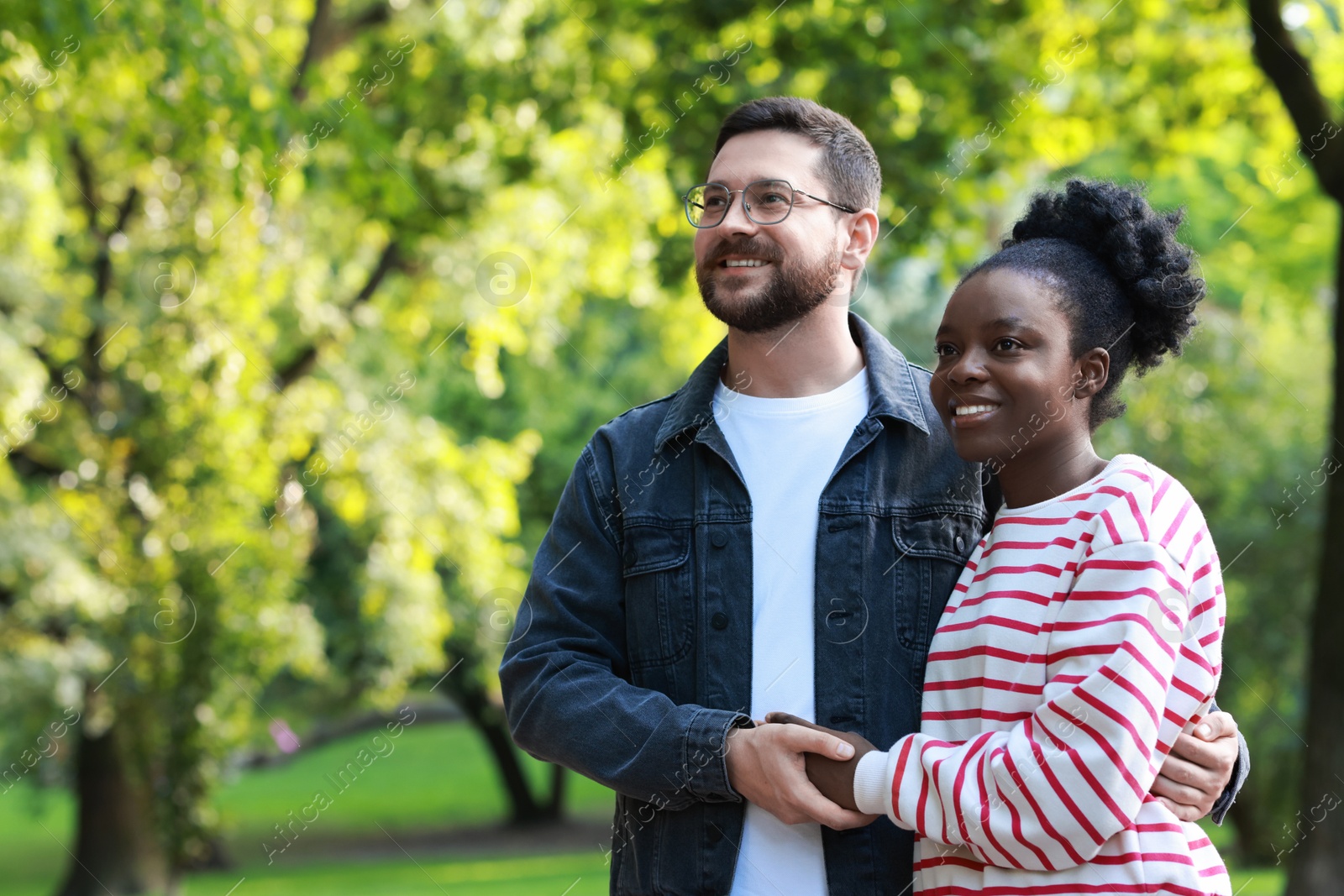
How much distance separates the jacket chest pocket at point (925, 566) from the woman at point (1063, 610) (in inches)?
4.1

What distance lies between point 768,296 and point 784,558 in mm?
481

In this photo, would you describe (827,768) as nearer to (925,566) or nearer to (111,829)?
(925,566)

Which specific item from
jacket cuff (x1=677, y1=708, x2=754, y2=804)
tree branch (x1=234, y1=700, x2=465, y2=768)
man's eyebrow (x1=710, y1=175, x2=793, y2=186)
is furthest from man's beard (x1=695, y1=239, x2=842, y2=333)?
tree branch (x1=234, y1=700, x2=465, y2=768)

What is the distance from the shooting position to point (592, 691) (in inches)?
84.5

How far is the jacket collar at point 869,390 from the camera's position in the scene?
2.30 m

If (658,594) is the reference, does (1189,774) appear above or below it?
below

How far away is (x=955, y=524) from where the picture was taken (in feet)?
7.30

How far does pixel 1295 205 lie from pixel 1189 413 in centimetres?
293

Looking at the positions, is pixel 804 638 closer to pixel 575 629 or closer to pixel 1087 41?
pixel 575 629

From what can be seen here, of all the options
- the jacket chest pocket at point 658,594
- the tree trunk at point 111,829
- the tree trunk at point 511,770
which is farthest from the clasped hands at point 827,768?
the tree trunk at point 511,770

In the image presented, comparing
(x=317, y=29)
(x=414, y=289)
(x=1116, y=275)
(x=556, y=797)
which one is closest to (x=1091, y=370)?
(x=1116, y=275)

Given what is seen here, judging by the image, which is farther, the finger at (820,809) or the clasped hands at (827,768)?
the finger at (820,809)

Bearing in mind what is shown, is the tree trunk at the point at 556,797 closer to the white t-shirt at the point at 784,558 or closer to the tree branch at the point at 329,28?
the tree branch at the point at 329,28

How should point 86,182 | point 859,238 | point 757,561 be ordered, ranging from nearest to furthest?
1. point 757,561
2. point 859,238
3. point 86,182
